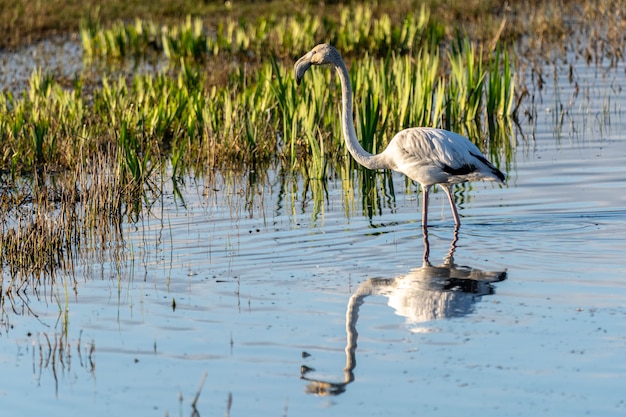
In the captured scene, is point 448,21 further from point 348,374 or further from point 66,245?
point 348,374

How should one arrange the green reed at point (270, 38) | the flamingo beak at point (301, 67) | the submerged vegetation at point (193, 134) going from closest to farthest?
the flamingo beak at point (301, 67) < the submerged vegetation at point (193, 134) < the green reed at point (270, 38)

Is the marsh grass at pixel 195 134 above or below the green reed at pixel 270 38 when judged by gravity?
below

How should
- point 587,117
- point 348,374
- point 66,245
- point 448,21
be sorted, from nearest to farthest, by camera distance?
point 348,374
point 66,245
point 587,117
point 448,21

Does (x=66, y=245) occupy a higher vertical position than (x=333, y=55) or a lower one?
lower

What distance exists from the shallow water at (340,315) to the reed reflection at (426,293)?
0.02 m

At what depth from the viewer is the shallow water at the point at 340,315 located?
17.8ft

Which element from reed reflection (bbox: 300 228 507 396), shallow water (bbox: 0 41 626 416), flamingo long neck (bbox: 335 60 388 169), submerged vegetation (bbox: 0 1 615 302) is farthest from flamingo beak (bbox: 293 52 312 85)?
reed reflection (bbox: 300 228 507 396)

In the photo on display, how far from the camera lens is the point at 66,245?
8.77 meters

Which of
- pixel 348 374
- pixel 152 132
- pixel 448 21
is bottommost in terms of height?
pixel 348 374

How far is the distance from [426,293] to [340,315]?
0.71m

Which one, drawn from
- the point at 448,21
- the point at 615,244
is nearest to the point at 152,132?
the point at 615,244

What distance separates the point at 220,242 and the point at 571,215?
3026 mm

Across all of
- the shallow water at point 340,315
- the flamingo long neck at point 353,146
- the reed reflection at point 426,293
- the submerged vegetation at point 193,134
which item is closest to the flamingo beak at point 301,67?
the flamingo long neck at point 353,146

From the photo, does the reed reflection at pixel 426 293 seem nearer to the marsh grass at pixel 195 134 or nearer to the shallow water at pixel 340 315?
the shallow water at pixel 340 315
